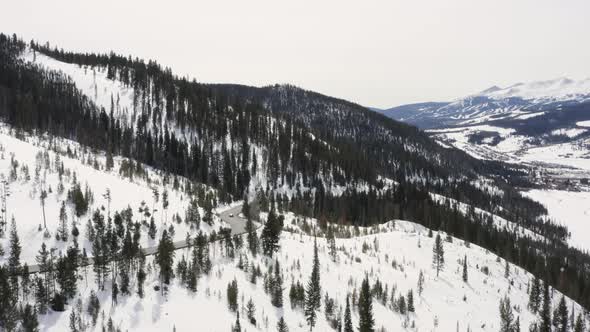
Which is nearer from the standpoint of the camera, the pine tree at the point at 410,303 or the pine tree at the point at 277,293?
the pine tree at the point at 277,293

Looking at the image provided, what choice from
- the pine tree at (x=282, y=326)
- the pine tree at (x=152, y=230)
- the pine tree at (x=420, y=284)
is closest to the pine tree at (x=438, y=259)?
the pine tree at (x=420, y=284)

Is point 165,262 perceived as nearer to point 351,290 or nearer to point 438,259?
point 351,290

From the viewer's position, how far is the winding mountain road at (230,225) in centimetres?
3566

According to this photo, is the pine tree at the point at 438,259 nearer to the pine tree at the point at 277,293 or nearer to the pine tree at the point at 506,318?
the pine tree at the point at 506,318

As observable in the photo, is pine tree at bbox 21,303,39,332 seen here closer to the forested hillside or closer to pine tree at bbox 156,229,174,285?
pine tree at bbox 156,229,174,285

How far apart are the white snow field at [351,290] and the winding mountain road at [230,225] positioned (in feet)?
9.44

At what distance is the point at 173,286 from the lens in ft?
114

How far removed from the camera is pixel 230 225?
62.8 meters

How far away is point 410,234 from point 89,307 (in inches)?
2182

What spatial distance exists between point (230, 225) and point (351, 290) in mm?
26616

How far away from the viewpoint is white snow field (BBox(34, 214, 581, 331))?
31.1m

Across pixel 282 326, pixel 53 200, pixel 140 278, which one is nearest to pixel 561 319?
pixel 282 326

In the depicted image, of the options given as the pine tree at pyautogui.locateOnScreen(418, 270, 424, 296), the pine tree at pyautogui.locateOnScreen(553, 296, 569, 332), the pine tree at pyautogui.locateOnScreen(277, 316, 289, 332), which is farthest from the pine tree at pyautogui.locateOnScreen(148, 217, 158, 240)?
the pine tree at pyautogui.locateOnScreen(553, 296, 569, 332)

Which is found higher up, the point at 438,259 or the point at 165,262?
the point at 165,262
